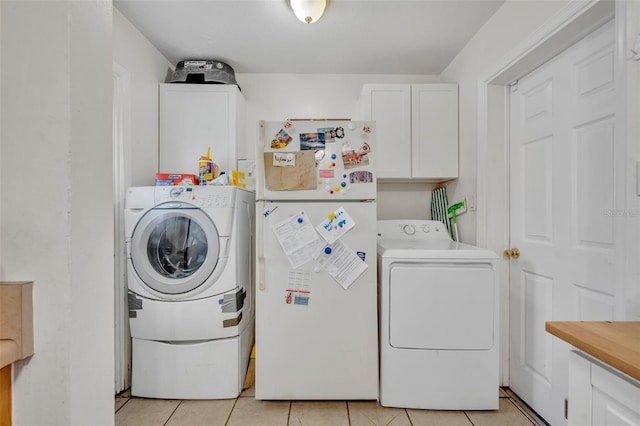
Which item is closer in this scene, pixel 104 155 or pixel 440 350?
pixel 104 155

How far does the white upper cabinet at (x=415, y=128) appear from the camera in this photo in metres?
2.42

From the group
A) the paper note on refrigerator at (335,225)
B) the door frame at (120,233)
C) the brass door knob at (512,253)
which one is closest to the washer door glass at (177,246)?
the door frame at (120,233)

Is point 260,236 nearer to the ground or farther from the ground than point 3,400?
farther from the ground

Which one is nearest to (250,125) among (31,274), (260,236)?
(260,236)

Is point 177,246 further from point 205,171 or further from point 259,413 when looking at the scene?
A: point 259,413

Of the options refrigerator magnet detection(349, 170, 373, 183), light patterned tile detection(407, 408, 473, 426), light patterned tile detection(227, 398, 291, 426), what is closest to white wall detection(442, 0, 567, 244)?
refrigerator magnet detection(349, 170, 373, 183)

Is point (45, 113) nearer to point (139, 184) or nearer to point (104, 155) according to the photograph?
point (104, 155)

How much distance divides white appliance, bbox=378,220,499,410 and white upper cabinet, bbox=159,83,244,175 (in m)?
1.61

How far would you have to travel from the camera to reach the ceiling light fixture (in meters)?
1.70

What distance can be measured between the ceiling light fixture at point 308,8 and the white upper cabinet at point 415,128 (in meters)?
0.82

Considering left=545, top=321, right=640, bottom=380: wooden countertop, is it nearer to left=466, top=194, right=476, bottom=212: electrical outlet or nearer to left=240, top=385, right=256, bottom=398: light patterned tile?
left=466, top=194, right=476, bottom=212: electrical outlet

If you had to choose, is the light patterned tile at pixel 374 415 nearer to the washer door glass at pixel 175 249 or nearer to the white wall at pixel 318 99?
the washer door glass at pixel 175 249

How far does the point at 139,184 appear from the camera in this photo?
2.18 m

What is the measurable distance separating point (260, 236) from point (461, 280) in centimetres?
120
